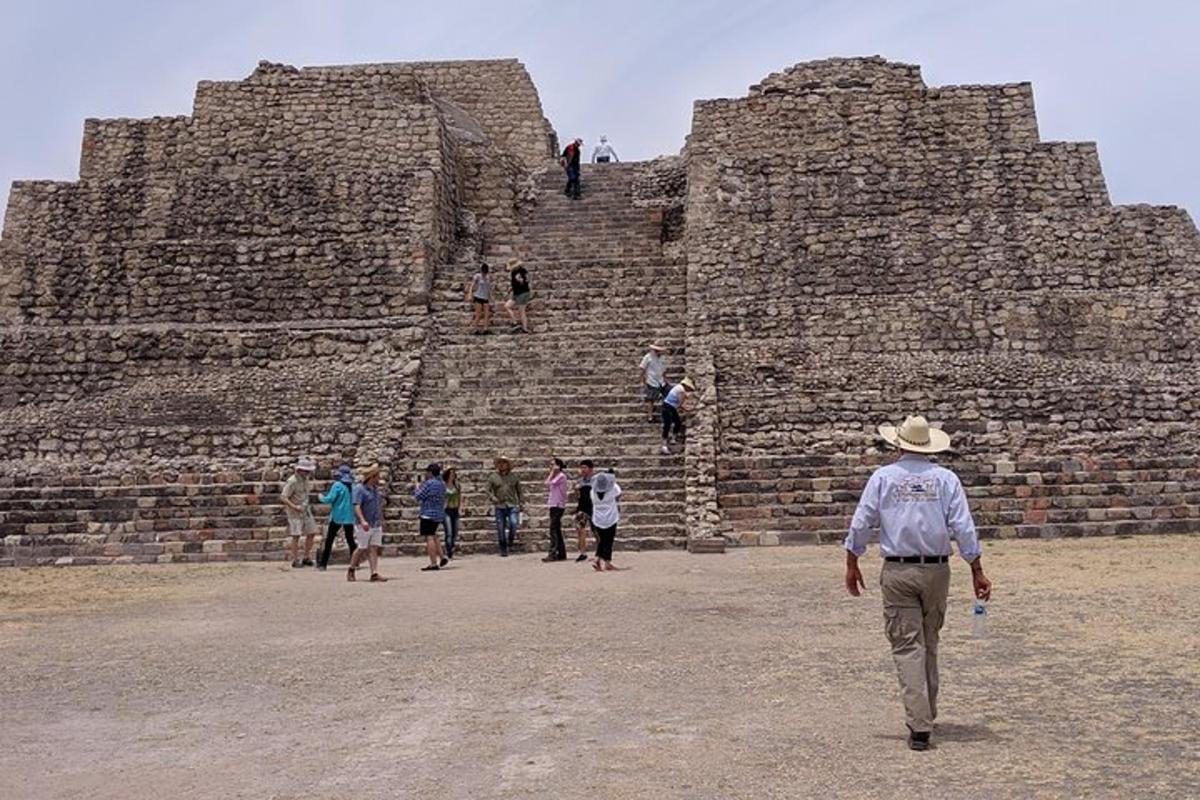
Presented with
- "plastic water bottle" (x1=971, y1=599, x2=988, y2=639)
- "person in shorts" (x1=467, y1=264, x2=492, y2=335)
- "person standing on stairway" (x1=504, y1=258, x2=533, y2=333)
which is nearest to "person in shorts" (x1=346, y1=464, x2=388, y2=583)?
"plastic water bottle" (x1=971, y1=599, x2=988, y2=639)

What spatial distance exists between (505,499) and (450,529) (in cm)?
72

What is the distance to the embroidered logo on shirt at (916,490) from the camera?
497 cm

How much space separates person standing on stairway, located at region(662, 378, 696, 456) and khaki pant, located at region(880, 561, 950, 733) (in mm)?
9078

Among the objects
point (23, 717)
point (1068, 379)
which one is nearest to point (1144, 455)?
point (1068, 379)

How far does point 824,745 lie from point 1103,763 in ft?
3.48

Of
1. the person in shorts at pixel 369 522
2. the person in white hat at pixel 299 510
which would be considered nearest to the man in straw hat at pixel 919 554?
the person in shorts at pixel 369 522

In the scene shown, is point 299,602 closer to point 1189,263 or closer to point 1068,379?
point 1068,379

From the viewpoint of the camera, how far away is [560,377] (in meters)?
16.1

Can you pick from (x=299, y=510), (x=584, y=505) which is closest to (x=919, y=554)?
(x=584, y=505)

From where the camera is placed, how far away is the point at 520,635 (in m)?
7.42

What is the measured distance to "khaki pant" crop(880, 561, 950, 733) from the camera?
484 centimetres

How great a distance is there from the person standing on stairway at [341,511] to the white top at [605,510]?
105 inches

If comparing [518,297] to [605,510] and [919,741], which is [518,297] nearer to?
[605,510]

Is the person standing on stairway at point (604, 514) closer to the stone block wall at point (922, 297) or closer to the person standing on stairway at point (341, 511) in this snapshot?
the stone block wall at point (922, 297)
